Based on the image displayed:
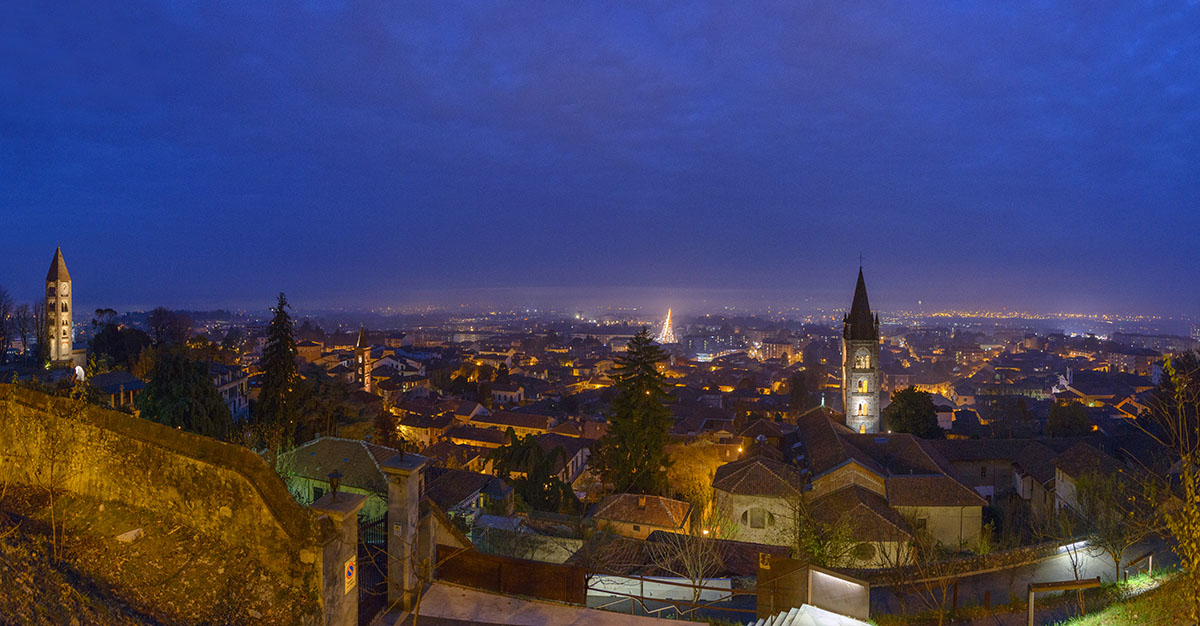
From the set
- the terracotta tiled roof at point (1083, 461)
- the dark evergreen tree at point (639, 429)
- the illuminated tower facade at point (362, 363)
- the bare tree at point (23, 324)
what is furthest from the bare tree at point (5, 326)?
the terracotta tiled roof at point (1083, 461)

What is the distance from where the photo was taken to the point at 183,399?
53.9ft

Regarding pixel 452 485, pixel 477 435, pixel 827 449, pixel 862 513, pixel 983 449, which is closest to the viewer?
pixel 862 513

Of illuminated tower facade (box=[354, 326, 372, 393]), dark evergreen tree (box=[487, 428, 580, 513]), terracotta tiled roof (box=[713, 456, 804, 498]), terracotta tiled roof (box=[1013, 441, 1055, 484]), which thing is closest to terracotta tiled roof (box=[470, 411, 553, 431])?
illuminated tower facade (box=[354, 326, 372, 393])

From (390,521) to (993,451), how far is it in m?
27.0

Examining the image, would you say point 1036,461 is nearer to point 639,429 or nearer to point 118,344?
point 639,429

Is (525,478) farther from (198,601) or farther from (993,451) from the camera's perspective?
(993,451)

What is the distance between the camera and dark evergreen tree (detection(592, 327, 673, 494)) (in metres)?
22.8

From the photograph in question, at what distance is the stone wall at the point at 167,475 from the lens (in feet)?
19.0

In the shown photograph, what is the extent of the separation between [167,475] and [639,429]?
17.9 metres

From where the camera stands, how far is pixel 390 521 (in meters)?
7.26

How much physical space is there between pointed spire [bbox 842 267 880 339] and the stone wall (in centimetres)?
3445

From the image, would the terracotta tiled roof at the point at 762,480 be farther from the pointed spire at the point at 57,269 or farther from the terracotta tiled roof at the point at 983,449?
the pointed spire at the point at 57,269

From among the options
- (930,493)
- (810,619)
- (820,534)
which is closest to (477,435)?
(930,493)

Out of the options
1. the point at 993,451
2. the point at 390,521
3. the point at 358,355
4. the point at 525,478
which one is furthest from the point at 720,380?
the point at 390,521
